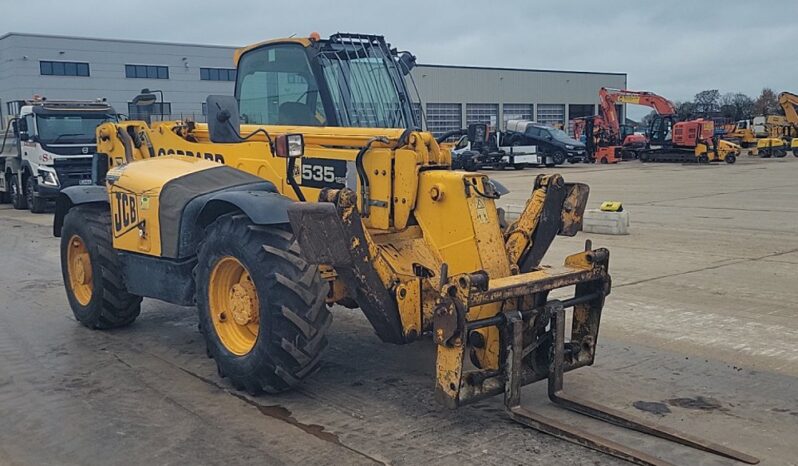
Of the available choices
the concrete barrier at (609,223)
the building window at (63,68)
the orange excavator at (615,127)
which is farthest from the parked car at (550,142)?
the building window at (63,68)

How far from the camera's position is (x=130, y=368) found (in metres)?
6.18

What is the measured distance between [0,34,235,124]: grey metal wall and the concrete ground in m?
42.0

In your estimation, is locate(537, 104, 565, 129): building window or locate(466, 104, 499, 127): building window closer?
locate(466, 104, 499, 127): building window

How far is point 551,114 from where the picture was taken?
65.2m

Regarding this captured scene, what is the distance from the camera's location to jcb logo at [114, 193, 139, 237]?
21.5 feet

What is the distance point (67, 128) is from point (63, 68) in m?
34.2

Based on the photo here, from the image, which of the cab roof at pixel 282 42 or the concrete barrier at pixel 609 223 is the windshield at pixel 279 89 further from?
the concrete barrier at pixel 609 223

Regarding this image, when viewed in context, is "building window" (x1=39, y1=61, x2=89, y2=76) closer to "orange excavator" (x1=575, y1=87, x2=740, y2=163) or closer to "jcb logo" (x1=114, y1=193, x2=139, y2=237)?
"orange excavator" (x1=575, y1=87, x2=740, y2=163)

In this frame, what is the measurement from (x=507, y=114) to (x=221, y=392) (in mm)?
57837

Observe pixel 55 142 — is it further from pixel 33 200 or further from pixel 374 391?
pixel 374 391

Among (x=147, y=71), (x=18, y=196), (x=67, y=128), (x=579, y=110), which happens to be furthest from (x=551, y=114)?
(x=67, y=128)

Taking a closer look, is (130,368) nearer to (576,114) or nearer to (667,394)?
(667,394)

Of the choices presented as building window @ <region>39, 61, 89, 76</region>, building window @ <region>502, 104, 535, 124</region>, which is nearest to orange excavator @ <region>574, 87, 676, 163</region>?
building window @ <region>502, 104, 535, 124</region>

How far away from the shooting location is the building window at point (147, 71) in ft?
169
